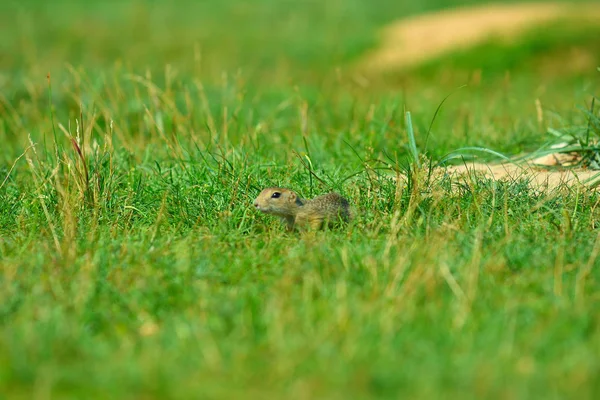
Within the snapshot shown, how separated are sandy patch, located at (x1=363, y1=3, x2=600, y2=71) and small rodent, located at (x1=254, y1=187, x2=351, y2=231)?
8508mm

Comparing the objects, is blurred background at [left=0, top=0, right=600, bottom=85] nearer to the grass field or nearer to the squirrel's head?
the grass field

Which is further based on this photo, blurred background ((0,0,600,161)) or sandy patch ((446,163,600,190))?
blurred background ((0,0,600,161))

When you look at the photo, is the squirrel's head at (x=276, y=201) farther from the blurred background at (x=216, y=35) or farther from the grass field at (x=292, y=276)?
the blurred background at (x=216, y=35)

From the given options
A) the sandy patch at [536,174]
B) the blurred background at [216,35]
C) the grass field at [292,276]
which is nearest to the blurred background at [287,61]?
the blurred background at [216,35]

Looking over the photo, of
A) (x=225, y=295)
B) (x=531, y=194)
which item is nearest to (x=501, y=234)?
(x=531, y=194)

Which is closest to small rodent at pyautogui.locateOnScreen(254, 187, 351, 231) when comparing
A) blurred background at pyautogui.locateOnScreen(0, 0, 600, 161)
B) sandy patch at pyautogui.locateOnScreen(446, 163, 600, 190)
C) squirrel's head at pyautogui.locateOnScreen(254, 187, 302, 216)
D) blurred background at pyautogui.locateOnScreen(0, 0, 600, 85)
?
squirrel's head at pyautogui.locateOnScreen(254, 187, 302, 216)

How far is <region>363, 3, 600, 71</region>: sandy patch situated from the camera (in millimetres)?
13242

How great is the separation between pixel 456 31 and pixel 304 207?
9791mm

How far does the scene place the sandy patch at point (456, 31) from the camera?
43.4ft

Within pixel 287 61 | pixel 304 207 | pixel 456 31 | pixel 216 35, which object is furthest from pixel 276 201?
pixel 216 35

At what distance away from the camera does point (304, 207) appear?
463 centimetres

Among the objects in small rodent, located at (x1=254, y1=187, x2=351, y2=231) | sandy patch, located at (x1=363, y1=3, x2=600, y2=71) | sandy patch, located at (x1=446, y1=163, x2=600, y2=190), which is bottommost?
sandy patch, located at (x1=363, y1=3, x2=600, y2=71)

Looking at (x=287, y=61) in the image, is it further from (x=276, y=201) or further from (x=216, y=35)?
(x=276, y=201)

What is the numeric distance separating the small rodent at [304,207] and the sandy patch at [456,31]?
Result: 27.9 feet
